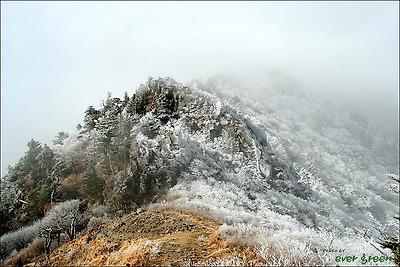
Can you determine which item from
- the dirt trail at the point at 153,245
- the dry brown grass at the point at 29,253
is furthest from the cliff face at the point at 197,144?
the dry brown grass at the point at 29,253

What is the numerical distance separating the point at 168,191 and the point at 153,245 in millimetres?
13910

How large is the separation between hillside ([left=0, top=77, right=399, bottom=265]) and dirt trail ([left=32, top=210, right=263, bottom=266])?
0.11 m

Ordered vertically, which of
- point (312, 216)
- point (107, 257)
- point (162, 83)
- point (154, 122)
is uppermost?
point (162, 83)

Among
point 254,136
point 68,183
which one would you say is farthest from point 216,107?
point 68,183

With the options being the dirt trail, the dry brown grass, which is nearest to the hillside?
the dirt trail

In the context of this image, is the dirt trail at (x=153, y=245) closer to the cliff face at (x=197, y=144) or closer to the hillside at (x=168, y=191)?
the hillside at (x=168, y=191)

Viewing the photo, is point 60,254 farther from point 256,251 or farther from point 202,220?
point 256,251

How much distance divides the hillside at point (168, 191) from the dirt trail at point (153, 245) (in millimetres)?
109

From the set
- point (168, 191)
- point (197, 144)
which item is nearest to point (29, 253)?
point (168, 191)

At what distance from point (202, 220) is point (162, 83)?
2776 cm

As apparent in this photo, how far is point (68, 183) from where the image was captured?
33688mm

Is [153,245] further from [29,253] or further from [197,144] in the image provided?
[197,144]

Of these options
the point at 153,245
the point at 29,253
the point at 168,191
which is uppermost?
the point at 153,245

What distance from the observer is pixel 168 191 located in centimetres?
2852
